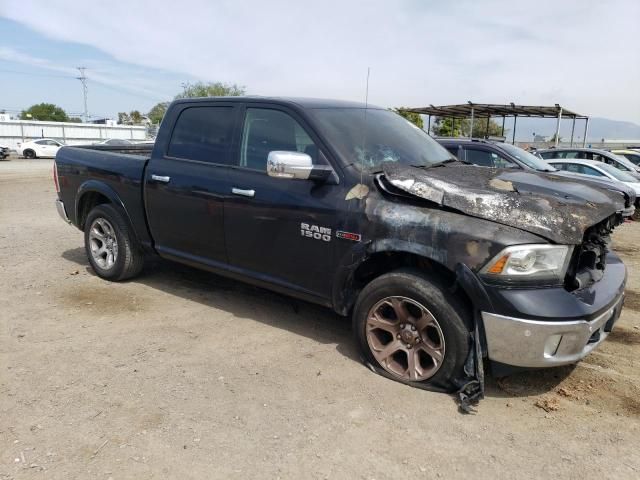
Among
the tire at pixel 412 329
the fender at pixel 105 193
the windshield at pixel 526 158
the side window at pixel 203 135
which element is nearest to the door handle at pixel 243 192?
the side window at pixel 203 135

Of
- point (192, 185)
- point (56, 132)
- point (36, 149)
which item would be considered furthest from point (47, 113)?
point (192, 185)

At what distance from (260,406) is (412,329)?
1086 millimetres

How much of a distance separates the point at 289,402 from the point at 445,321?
3.60 ft

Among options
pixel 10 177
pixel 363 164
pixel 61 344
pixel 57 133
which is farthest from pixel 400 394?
pixel 57 133

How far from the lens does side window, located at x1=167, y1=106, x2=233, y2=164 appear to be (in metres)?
4.49

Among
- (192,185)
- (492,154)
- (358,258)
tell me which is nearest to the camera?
(358,258)

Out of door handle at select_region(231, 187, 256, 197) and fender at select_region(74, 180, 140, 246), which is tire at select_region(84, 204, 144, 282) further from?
door handle at select_region(231, 187, 256, 197)

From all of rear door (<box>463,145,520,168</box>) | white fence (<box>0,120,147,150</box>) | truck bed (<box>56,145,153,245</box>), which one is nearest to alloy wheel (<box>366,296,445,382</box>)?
truck bed (<box>56,145,153,245</box>)

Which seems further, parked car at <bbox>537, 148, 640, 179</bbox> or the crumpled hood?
parked car at <bbox>537, 148, 640, 179</bbox>

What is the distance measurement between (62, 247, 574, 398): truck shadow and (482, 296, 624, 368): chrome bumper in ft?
1.50

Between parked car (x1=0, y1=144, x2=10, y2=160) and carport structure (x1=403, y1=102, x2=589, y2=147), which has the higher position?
carport structure (x1=403, y1=102, x2=589, y2=147)

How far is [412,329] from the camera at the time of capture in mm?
3445

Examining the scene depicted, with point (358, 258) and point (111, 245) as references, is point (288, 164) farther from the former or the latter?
point (111, 245)

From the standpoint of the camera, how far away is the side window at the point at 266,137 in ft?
13.3
